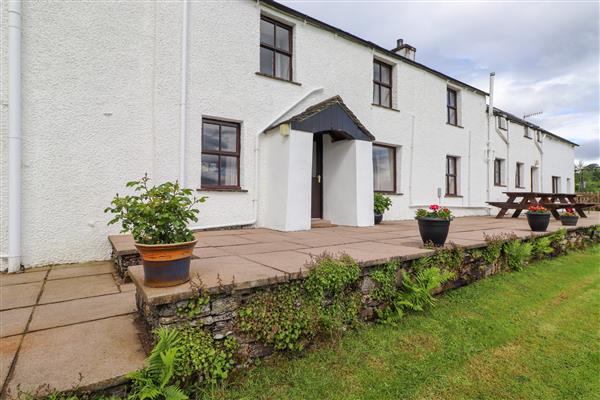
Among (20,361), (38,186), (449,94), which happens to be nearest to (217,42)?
(38,186)

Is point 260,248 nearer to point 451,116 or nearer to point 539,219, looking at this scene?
point 539,219

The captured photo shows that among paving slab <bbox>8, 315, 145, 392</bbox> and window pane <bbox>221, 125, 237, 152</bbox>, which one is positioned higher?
window pane <bbox>221, 125, 237, 152</bbox>

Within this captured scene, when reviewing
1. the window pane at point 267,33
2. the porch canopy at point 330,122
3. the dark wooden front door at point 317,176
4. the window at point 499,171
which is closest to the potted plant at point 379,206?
the dark wooden front door at point 317,176

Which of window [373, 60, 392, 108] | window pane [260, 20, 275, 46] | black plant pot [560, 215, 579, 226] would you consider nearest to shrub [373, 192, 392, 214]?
window [373, 60, 392, 108]

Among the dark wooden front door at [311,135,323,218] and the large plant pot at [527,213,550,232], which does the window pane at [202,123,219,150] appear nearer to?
the dark wooden front door at [311,135,323,218]

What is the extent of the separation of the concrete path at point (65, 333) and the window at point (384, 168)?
275 inches

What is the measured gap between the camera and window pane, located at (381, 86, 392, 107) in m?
9.09

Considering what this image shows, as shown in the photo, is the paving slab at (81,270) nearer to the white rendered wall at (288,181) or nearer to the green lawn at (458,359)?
the white rendered wall at (288,181)

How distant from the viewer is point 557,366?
8.23 feet

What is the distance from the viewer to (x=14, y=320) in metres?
2.48

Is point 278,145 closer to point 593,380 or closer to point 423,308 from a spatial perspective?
point 423,308

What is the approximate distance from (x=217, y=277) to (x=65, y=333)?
113cm

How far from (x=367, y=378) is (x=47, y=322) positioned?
2491 millimetres

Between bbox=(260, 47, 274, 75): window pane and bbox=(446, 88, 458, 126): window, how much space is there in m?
7.20
